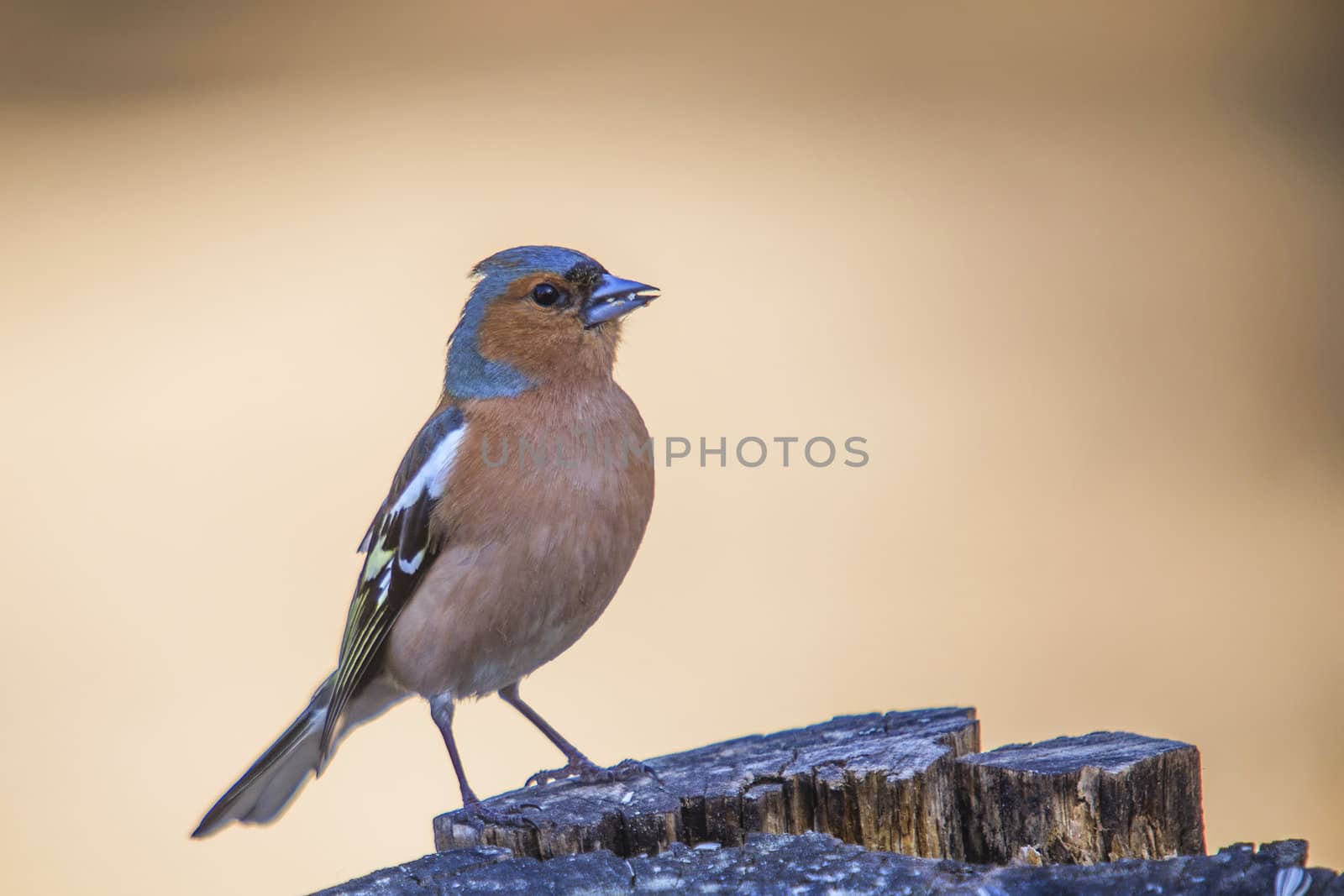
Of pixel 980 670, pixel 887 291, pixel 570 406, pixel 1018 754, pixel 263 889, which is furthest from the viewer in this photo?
pixel 887 291

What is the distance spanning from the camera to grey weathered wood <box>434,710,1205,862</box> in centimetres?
336

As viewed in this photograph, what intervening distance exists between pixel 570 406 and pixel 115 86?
832 cm

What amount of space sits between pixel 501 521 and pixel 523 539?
94mm

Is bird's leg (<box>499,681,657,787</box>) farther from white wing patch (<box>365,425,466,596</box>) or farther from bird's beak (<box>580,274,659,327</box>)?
bird's beak (<box>580,274,659,327</box>)

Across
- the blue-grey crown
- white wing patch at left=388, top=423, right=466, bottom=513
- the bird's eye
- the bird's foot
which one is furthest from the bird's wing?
the bird's foot

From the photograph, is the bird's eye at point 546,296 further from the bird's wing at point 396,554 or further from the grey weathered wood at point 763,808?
the grey weathered wood at point 763,808

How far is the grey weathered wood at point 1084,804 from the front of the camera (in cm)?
334

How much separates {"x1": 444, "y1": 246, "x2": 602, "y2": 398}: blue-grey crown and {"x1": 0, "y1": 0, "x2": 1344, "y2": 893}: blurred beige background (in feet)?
10.8

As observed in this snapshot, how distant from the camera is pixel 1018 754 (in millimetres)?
3584

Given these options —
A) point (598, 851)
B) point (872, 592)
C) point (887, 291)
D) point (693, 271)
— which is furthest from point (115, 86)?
point (598, 851)

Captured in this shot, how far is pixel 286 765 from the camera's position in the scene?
509 centimetres

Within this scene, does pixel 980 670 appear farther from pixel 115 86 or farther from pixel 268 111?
pixel 115 86

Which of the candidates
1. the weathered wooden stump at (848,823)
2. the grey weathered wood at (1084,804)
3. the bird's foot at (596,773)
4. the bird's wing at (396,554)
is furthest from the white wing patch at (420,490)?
the grey weathered wood at (1084,804)

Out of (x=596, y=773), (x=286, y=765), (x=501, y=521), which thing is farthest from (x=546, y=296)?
(x=286, y=765)
